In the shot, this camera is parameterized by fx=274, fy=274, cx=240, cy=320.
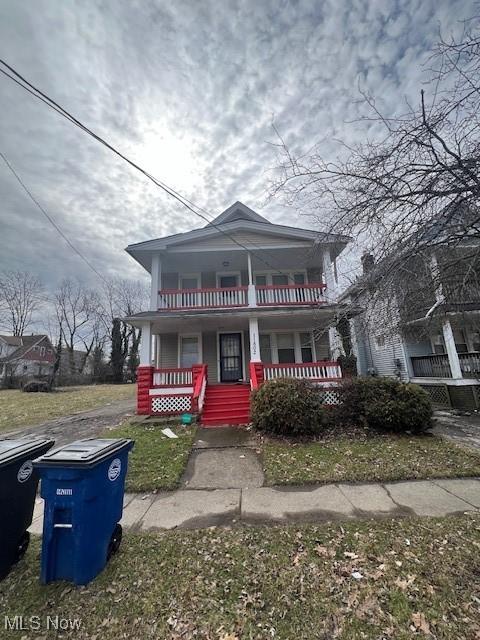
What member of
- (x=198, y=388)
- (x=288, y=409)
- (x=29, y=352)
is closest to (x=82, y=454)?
(x=288, y=409)


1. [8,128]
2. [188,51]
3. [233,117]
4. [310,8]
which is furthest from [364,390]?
[8,128]

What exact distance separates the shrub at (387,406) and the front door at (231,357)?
5.49 meters

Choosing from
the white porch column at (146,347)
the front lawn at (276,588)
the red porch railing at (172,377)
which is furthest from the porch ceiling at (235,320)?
the front lawn at (276,588)

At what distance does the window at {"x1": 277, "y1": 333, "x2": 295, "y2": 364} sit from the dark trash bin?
10.2 m

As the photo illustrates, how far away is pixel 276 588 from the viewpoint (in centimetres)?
228

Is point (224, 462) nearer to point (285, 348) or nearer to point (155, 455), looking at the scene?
point (155, 455)

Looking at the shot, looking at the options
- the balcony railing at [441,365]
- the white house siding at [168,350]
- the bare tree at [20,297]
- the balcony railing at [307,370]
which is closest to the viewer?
the balcony railing at [307,370]

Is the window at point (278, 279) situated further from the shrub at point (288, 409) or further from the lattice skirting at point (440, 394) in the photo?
the lattice skirting at point (440, 394)

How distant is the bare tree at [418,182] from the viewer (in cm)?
297

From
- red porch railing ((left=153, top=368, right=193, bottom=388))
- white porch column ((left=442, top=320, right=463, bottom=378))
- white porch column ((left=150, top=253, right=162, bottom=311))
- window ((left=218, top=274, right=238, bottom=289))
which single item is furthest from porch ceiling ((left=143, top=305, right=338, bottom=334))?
white porch column ((left=442, top=320, right=463, bottom=378))

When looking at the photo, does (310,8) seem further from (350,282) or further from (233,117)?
(350,282)

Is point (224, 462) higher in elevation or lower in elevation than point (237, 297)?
lower

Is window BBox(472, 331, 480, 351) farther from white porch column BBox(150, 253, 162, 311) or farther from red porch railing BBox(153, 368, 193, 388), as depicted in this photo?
white porch column BBox(150, 253, 162, 311)

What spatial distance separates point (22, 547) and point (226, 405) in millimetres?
6725
